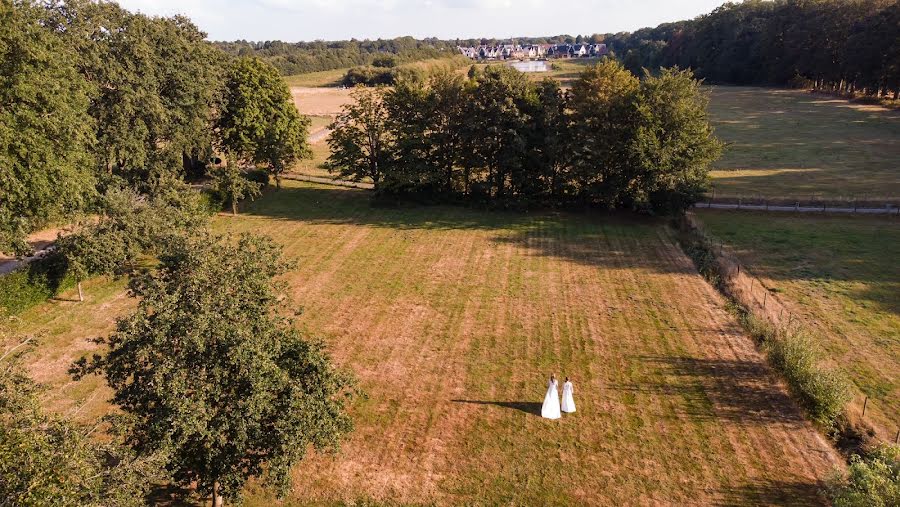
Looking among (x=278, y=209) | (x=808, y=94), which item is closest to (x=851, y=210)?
(x=278, y=209)

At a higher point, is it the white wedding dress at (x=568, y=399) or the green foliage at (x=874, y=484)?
the green foliage at (x=874, y=484)

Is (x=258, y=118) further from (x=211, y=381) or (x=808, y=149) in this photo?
(x=808, y=149)

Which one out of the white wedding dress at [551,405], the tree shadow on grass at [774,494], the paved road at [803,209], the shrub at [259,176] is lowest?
the tree shadow on grass at [774,494]

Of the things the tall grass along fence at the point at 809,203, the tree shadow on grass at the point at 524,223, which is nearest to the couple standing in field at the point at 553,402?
the tree shadow on grass at the point at 524,223

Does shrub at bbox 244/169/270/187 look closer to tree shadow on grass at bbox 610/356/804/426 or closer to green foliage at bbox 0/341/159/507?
tree shadow on grass at bbox 610/356/804/426

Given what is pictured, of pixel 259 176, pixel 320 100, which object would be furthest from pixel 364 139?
pixel 320 100

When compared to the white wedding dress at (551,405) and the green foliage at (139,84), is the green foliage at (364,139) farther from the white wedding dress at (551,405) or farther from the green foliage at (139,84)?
the white wedding dress at (551,405)

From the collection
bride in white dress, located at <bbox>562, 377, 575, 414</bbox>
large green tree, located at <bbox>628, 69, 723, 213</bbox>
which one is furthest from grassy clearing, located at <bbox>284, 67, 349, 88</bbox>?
bride in white dress, located at <bbox>562, 377, 575, 414</bbox>

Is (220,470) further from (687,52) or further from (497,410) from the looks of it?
(687,52)
